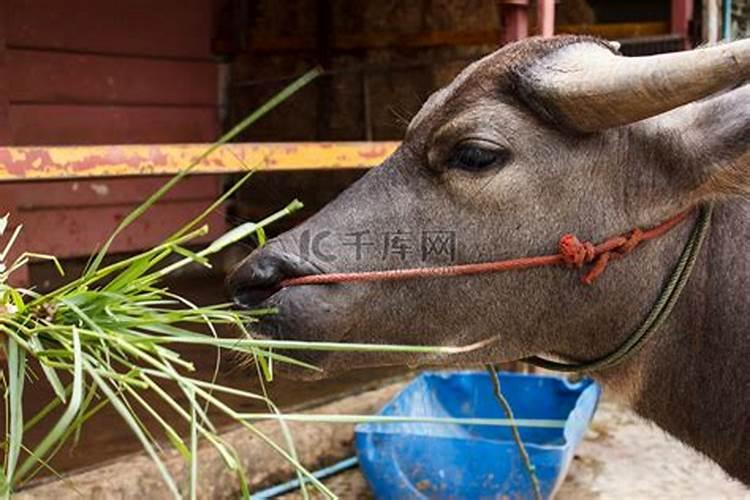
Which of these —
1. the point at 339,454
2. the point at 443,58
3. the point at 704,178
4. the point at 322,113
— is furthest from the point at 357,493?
the point at 322,113

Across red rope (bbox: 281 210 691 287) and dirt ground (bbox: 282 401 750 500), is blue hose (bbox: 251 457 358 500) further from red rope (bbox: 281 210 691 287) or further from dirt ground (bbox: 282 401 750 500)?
red rope (bbox: 281 210 691 287)

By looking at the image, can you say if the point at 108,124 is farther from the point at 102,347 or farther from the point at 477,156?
the point at 102,347

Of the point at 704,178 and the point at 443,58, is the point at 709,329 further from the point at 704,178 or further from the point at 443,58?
the point at 443,58

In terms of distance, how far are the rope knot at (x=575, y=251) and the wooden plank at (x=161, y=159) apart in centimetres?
128

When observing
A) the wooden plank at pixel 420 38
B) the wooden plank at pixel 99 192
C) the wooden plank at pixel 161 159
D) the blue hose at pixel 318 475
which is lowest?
the blue hose at pixel 318 475

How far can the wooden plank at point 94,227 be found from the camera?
7.49 m

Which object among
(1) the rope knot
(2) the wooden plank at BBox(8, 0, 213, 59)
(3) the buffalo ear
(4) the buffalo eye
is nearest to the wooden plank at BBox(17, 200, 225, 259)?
(2) the wooden plank at BBox(8, 0, 213, 59)

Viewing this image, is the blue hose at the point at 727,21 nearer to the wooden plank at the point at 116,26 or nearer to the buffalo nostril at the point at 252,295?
the buffalo nostril at the point at 252,295

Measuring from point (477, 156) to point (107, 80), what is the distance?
623cm

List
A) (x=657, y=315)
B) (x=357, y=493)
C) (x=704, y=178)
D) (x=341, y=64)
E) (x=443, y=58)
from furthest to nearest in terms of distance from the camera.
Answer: (x=341, y=64), (x=443, y=58), (x=357, y=493), (x=657, y=315), (x=704, y=178)

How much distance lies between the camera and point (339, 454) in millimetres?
4715

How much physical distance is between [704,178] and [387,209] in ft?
2.34

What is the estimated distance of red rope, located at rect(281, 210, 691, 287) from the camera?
225 centimetres

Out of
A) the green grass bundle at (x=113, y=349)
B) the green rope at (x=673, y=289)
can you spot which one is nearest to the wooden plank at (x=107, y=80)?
the green grass bundle at (x=113, y=349)
